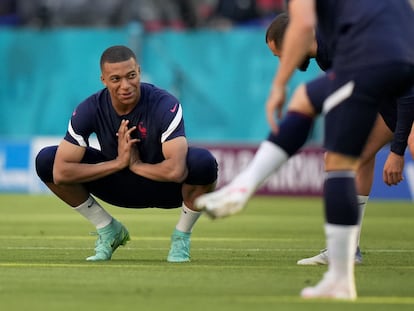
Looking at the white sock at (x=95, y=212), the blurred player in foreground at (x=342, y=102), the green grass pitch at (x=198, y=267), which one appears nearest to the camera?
the green grass pitch at (x=198, y=267)

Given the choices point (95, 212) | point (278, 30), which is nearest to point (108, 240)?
point (95, 212)

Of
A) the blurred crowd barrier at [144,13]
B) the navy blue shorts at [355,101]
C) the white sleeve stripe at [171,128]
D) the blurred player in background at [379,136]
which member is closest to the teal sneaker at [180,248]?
the white sleeve stripe at [171,128]

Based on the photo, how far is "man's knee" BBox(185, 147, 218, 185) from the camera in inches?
347

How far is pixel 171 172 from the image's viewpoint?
8.73 metres

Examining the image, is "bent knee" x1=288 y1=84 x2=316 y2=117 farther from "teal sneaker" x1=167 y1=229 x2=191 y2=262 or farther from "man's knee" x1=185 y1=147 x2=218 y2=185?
"teal sneaker" x1=167 y1=229 x2=191 y2=262

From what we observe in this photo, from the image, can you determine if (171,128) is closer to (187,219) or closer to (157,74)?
(187,219)

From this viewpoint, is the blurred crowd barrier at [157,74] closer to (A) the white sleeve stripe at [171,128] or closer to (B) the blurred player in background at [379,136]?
(B) the blurred player in background at [379,136]

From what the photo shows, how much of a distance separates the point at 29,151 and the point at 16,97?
1.23 m

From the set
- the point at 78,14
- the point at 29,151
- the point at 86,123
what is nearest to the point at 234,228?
the point at 86,123

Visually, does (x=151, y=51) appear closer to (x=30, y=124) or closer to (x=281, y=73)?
(x=30, y=124)

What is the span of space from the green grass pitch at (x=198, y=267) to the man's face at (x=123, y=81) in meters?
1.18

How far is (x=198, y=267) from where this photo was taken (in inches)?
328

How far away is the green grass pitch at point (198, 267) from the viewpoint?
20.5ft

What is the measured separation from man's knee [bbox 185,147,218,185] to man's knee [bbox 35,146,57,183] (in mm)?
1027
